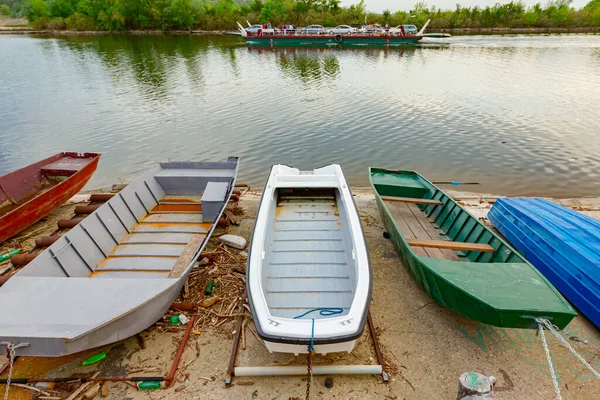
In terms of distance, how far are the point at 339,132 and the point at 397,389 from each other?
50.4 ft

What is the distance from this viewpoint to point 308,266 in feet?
20.7

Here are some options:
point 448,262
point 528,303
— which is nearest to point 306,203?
point 448,262

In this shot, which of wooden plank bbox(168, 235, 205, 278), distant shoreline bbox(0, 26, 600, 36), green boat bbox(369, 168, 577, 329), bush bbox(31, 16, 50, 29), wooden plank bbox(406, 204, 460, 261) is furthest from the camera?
bush bbox(31, 16, 50, 29)

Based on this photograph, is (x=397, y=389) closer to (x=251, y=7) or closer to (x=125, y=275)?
(x=125, y=275)

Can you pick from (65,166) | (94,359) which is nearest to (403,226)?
(94,359)

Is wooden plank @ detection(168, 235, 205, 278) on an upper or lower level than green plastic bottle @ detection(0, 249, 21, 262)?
upper

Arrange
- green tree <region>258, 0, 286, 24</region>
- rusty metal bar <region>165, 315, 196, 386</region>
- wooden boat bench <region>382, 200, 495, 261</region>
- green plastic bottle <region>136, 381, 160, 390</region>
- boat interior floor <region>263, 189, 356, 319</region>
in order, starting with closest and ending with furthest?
green plastic bottle <region>136, 381, 160, 390</region>, rusty metal bar <region>165, 315, 196, 386</region>, boat interior floor <region>263, 189, 356, 319</region>, wooden boat bench <region>382, 200, 495, 261</region>, green tree <region>258, 0, 286, 24</region>

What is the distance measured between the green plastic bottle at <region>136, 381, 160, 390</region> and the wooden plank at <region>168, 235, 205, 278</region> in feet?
5.87

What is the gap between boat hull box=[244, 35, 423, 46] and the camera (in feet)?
189

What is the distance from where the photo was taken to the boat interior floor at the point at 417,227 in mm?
7305

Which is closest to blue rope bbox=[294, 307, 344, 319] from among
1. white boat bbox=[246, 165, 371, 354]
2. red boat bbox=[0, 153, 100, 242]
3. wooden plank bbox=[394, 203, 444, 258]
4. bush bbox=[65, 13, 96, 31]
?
white boat bbox=[246, 165, 371, 354]

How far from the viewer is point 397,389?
476 centimetres

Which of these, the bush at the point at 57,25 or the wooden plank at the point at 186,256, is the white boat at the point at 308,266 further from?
the bush at the point at 57,25

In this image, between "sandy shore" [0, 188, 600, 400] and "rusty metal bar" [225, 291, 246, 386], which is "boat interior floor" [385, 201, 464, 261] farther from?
"rusty metal bar" [225, 291, 246, 386]
